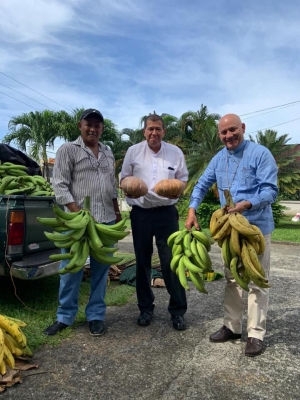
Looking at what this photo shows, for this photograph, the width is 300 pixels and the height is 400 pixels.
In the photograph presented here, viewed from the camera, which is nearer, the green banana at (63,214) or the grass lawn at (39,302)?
the green banana at (63,214)

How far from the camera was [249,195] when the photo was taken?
3.65 meters

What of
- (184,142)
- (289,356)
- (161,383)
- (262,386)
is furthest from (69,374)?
(184,142)

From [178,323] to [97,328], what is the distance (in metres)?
0.92

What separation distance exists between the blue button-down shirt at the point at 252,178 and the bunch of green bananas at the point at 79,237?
1023 millimetres

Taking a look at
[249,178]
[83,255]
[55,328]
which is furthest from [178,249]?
[55,328]

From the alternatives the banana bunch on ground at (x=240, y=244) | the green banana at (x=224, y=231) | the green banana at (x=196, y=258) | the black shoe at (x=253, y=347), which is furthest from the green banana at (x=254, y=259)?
the black shoe at (x=253, y=347)

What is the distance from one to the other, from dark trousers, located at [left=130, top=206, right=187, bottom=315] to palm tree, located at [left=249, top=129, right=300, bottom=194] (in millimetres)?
14465

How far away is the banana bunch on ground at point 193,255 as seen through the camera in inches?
133

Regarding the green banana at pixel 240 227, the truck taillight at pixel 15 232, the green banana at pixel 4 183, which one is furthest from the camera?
the green banana at pixel 4 183

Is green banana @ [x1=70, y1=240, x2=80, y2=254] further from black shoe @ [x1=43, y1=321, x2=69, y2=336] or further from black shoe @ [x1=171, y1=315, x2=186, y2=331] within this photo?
black shoe @ [x1=171, y1=315, x2=186, y2=331]

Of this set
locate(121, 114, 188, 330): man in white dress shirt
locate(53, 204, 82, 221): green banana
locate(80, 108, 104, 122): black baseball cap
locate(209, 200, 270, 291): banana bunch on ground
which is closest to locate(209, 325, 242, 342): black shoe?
locate(121, 114, 188, 330): man in white dress shirt

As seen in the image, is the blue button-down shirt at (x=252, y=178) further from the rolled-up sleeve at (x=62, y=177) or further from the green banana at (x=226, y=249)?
the rolled-up sleeve at (x=62, y=177)

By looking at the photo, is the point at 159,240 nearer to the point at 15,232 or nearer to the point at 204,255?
the point at 204,255

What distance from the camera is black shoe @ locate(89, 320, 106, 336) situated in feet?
13.0
